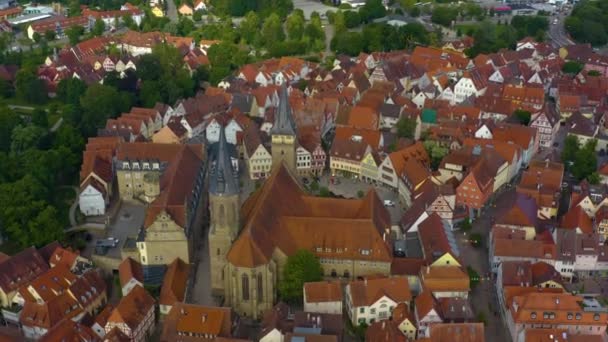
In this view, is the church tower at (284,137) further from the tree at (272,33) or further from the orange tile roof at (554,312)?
the tree at (272,33)

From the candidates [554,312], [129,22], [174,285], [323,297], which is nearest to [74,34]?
[129,22]

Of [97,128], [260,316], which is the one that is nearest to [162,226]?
[260,316]

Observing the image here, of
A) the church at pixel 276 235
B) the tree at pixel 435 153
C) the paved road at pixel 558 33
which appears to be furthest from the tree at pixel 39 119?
the paved road at pixel 558 33

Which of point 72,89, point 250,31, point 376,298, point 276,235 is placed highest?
point 276,235

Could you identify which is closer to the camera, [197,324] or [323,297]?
[197,324]

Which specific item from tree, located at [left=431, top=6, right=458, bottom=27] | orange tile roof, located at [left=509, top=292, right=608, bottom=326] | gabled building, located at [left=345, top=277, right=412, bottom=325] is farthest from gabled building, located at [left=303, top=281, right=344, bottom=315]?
tree, located at [left=431, top=6, right=458, bottom=27]

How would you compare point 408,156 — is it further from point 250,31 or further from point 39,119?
point 250,31

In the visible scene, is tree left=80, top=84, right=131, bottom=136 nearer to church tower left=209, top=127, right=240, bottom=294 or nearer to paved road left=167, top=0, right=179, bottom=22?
church tower left=209, top=127, right=240, bottom=294
